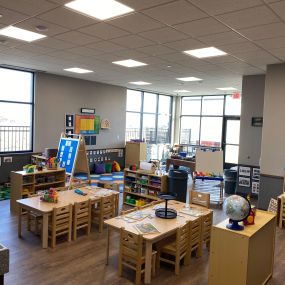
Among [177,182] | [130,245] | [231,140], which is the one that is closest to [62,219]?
[130,245]

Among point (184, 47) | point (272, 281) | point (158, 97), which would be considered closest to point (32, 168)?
point (184, 47)

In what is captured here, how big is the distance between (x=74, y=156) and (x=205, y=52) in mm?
3618

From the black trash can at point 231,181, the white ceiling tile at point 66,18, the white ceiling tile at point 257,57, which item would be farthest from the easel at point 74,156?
the black trash can at point 231,181

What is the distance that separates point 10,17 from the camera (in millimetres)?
3863

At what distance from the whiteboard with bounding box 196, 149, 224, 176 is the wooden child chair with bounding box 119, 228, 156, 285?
4.34 m

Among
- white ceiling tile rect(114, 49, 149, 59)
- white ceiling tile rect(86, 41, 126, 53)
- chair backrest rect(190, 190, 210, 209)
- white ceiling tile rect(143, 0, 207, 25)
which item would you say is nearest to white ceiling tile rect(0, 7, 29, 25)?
white ceiling tile rect(86, 41, 126, 53)


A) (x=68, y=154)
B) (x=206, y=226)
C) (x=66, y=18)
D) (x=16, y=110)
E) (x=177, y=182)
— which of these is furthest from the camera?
(x=16, y=110)

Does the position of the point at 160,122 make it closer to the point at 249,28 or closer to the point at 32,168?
the point at 32,168

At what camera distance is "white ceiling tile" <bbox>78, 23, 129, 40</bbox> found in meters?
4.06

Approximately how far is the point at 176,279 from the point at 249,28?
333cm

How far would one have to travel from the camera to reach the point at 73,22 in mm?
3938

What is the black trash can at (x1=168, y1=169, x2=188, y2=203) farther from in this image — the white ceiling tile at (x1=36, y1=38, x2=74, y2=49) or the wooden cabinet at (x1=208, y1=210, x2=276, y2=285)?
the white ceiling tile at (x1=36, y1=38, x2=74, y2=49)

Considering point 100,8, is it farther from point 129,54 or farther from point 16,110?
point 16,110

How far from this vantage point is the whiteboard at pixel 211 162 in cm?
757
